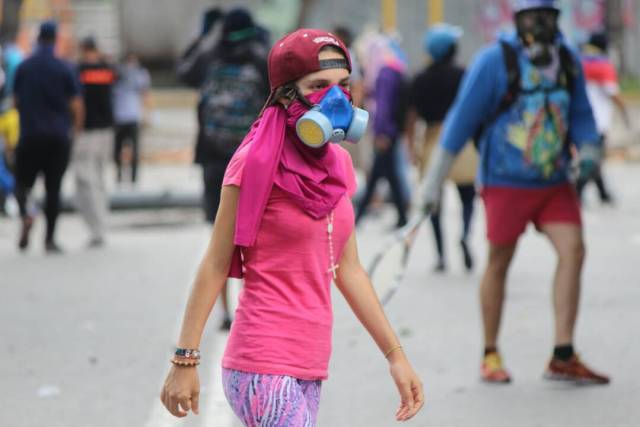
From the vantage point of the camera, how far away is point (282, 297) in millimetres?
3922

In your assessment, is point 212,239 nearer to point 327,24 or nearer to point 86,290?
point 86,290

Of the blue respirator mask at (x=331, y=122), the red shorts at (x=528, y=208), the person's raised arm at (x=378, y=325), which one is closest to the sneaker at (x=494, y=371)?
the red shorts at (x=528, y=208)

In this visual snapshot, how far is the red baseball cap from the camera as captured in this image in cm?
388

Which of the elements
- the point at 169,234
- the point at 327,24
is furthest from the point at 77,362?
the point at 327,24

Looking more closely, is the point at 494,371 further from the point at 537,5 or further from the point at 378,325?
the point at 378,325

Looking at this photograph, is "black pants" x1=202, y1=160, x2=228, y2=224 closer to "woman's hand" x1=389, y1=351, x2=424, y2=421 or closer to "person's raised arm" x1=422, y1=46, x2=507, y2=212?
"person's raised arm" x1=422, y1=46, x2=507, y2=212

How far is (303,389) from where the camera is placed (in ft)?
12.9

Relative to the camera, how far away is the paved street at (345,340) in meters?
6.59

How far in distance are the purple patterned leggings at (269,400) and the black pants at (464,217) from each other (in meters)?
7.18

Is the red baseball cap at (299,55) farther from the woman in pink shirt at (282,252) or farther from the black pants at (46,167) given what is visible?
the black pants at (46,167)

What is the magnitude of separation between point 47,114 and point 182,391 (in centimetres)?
878

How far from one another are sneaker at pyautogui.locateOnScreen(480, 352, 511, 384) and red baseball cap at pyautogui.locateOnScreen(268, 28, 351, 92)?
344 centimetres

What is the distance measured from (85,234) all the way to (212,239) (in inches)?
427

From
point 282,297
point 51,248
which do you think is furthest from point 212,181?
point 282,297
